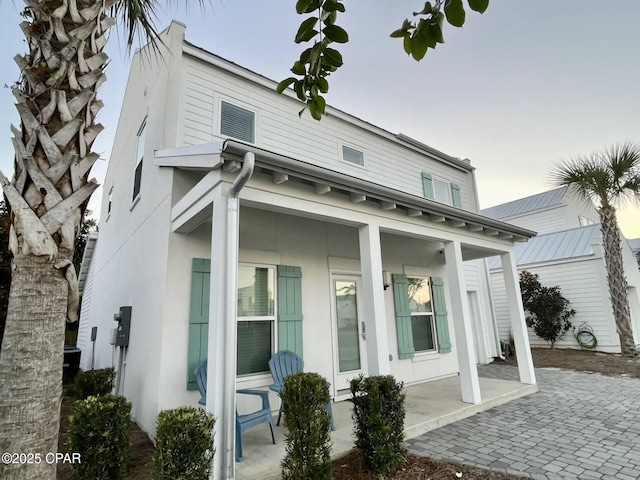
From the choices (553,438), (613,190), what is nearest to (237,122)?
(553,438)

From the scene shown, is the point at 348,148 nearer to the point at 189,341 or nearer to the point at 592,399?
the point at 189,341

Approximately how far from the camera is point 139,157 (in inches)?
244

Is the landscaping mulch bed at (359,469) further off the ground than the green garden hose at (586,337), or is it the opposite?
the green garden hose at (586,337)

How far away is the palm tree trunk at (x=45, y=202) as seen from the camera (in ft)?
6.62

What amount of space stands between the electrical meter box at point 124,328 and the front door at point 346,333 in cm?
316

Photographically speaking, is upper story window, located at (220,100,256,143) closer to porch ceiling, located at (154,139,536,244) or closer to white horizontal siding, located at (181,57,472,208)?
white horizontal siding, located at (181,57,472,208)

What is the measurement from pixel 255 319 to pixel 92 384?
7.59ft

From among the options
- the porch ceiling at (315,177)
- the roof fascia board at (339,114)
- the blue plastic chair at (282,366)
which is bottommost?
the blue plastic chair at (282,366)

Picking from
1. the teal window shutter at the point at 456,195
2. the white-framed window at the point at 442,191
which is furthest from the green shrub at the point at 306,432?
the teal window shutter at the point at 456,195

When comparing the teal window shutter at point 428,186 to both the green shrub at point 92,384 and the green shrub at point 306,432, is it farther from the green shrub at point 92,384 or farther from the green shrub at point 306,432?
the green shrub at point 92,384

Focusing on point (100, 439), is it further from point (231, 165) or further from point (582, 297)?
point (582, 297)

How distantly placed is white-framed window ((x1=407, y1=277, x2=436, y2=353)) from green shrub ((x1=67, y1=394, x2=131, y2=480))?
541 cm

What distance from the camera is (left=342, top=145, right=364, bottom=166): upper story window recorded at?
24.4 feet

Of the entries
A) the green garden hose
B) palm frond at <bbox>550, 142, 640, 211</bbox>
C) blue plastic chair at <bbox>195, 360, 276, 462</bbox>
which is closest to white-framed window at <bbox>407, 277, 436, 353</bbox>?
blue plastic chair at <bbox>195, 360, 276, 462</bbox>
